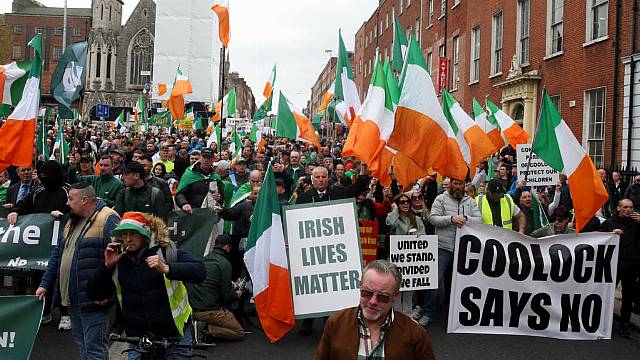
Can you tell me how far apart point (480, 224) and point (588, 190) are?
50.3 inches

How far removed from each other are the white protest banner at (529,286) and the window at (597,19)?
11632 mm

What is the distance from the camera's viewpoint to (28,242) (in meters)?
7.73

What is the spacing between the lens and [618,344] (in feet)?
24.7

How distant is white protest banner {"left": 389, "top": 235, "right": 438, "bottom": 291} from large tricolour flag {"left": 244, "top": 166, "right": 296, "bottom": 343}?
1374mm

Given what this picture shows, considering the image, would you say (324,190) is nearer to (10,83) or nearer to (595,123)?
(10,83)

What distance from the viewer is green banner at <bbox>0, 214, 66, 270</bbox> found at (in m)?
7.69

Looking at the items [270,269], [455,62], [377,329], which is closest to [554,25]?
[455,62]

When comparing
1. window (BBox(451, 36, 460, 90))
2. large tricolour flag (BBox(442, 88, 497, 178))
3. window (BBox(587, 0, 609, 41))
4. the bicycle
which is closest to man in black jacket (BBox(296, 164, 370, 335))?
large tricolour flag (BBox(442, 88, 497, 178))

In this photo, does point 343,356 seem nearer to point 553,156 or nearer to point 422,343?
point 422,343

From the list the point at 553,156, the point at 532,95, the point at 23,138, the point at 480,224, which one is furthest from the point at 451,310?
the point at 532,95

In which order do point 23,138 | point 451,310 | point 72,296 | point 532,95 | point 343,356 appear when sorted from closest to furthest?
point 343,356 → point 72,296 → point 451,310 → point 23,138 → point 532,95

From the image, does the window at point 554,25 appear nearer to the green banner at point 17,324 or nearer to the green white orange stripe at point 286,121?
the green white orange stripe at point 286,121

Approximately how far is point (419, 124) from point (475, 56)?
2004cm

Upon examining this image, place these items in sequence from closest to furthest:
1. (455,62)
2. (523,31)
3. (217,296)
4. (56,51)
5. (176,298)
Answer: (176,298) < (217,296) < (523,31) < (455,62) < (56,51)
